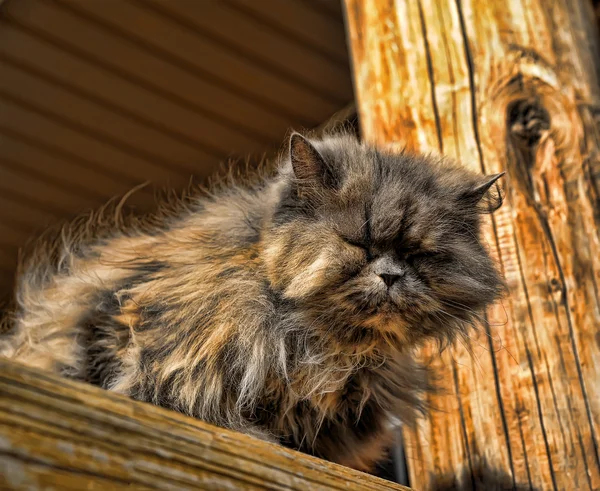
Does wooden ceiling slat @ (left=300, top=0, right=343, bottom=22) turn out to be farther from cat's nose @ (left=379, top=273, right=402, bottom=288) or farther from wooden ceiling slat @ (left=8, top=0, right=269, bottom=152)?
cat's nose @ (left=379, top=273, right=402, bottom=288)

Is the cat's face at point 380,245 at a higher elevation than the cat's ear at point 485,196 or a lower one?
lower

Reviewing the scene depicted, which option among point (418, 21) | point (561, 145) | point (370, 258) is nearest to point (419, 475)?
point (370, 258)

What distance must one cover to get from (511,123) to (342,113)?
1.52 m

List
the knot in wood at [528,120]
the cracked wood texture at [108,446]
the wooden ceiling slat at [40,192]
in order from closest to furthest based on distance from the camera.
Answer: the cracked wood texture at [108,446], the knot in wood at [528,120], the wooden ceiling slat at [40,192]

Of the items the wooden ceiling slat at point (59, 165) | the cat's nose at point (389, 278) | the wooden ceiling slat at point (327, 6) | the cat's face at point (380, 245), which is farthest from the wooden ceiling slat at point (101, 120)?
the cat's nose at point (389, 278)

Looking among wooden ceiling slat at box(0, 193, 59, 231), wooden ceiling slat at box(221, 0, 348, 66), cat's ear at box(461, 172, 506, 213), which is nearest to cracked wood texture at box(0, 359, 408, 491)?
cat's ear at box(461, 172, 506, 213)

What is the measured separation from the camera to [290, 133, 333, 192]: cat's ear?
Answer: 1.69 meters

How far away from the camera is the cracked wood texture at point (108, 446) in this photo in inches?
28.4

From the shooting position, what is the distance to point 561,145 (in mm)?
1976

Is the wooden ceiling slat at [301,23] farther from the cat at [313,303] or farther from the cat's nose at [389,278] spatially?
the cat's nose at [389,278]

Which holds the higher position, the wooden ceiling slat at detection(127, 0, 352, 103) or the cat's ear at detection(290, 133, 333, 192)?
the wooden ceiling slat at detection(127, 0, 352, 103)

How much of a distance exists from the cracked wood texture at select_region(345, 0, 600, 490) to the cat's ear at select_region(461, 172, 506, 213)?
0.37 feet

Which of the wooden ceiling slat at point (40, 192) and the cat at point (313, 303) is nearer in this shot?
the cat at point (313, 303)

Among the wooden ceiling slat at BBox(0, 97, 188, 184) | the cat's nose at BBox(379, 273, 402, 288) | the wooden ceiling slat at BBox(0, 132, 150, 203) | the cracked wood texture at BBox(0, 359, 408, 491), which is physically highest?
the wooden ceiling slat at BBox(0, 97, 188, 184)
